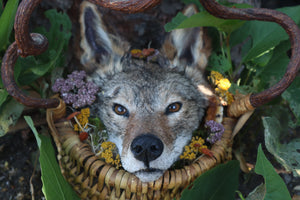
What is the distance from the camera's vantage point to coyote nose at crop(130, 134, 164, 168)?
1.74 meters

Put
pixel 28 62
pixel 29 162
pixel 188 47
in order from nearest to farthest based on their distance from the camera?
1. pixel 28 62
2. pixel 188 47
3. pixel 29 162

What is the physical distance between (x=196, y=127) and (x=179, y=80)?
14.4 inches

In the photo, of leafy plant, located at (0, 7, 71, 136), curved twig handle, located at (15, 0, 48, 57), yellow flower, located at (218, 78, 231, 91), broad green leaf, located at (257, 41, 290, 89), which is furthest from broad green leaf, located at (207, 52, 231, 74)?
curved twig handle, located at (15, 0, 48, 57)

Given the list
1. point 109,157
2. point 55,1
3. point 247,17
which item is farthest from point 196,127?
point 55,1

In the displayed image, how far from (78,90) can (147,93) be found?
523mm

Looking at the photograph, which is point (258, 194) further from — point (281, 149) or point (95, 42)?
point (95, 42)

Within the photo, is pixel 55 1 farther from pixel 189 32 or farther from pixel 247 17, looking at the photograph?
pixel 247 17

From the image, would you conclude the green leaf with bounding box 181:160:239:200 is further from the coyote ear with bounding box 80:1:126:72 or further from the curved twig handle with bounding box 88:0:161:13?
the coyote ear with bounding box 80:1:126:72

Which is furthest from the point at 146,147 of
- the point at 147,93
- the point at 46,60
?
the point at 46,60

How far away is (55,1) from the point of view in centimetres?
316

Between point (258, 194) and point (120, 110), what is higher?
point (120, 110)

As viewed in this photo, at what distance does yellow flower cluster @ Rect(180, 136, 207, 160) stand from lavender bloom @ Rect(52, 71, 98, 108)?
76 cm

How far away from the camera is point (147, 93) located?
205cm

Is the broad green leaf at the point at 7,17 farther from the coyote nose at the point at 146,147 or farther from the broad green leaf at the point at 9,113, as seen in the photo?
the coyote nose at the point at 146,147
